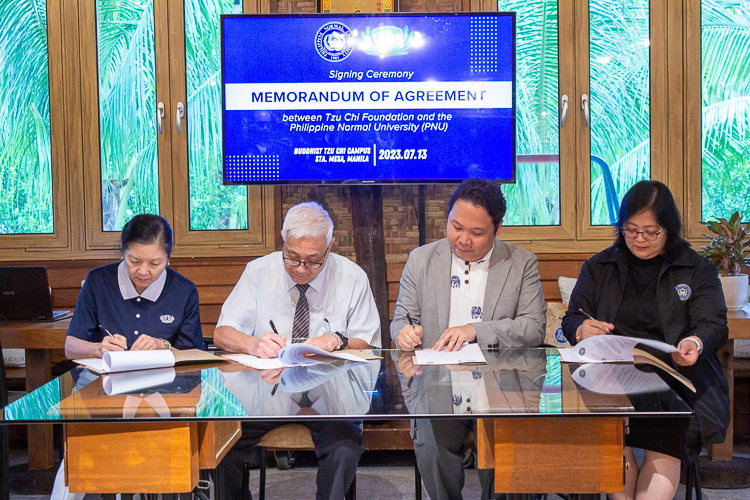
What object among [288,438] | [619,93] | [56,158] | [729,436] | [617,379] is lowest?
[729,436]

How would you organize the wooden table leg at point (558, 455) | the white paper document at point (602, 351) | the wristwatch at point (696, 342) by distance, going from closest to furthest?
the wooden table leg at point (558, 455)
the white paper document at point (602, 351)
the wristwatch at point (696, 342)

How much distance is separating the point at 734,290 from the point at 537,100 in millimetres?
1560

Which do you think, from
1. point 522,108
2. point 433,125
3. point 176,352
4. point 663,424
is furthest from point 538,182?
point 176,352

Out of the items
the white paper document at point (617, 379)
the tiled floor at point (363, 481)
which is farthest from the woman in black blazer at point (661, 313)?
the tiled floor at point (363, 481)

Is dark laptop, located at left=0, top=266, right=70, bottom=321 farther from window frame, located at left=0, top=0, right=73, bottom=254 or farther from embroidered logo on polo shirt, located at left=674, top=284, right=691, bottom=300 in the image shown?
embroidered logo on polo shirt, located at left=674, top=284, right=691, bottom=300

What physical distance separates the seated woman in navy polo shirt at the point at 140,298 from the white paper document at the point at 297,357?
1.44ft

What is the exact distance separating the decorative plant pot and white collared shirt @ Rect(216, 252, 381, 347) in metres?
1.88

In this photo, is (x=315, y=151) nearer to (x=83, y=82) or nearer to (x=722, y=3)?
(x=83, y=82)

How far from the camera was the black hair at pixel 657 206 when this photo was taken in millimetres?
2453

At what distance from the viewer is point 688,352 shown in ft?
7.32

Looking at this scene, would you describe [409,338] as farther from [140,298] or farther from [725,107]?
[725,107]

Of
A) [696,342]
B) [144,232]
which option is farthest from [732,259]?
[144,232]

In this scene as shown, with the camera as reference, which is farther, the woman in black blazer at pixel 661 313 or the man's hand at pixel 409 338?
the man's hand at pixel 409 338

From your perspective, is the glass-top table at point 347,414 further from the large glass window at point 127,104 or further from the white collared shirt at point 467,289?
the large glass window at point 127,104
